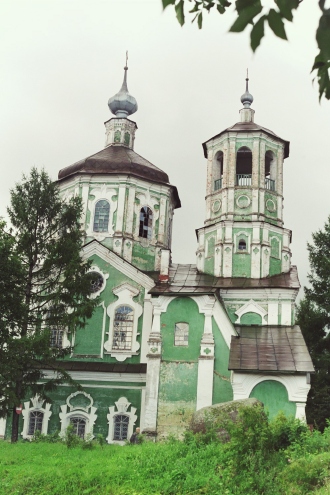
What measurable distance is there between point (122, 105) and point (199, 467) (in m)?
21.2

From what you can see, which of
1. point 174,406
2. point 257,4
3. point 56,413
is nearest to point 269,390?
point 174,406

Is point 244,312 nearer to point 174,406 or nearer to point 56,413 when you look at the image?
point 174,406

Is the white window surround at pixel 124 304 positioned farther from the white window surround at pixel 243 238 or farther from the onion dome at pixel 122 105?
the onion dome at pixel 122 105

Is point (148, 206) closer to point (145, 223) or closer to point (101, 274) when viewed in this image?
point (145, 223)

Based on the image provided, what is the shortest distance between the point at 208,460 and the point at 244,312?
11.7 m

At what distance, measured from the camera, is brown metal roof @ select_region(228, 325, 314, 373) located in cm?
1784

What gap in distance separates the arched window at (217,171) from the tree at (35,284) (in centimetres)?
714

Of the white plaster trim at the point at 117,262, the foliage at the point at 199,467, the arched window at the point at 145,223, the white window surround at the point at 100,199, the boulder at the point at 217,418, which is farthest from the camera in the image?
the arched window at the point at 145,223

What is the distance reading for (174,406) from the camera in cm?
1808

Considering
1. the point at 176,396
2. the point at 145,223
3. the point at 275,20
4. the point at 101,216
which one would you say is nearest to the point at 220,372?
the point at 176,396

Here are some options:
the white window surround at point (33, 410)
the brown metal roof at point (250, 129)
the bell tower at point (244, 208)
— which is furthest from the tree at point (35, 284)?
the brown metal roof at point (250, 129)

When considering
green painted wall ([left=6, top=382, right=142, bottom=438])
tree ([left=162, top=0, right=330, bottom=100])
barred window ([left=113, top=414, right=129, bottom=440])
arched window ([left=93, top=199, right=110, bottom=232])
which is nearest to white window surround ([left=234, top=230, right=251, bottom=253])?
arched window ([left=93, top=199, right=110, bottom=232])

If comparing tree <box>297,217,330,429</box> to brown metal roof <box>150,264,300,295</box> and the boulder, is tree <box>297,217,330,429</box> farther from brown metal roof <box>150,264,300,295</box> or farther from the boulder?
the boulder

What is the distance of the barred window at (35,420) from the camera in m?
20.1
